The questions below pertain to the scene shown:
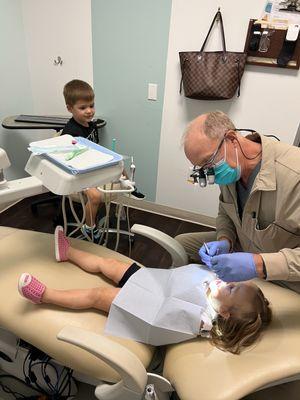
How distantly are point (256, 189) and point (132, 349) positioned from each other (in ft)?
2.38

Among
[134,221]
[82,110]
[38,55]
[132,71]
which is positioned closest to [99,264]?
[82,110]

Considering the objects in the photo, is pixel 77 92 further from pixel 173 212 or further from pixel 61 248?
pixel 173 212

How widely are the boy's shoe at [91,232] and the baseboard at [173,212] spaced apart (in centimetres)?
59

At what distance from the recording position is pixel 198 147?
1.13 m

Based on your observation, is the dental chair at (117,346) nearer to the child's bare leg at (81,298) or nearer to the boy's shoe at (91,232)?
the child's bare leg at (81,298)

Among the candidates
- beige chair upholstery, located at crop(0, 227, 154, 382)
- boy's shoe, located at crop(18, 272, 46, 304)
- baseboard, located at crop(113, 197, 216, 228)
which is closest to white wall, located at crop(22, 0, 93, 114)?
baseboard, located at crop(113, 197, 216, 228)

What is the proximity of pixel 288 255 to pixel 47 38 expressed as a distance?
243 cm

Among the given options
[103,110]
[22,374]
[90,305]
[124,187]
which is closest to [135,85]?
[103,110]

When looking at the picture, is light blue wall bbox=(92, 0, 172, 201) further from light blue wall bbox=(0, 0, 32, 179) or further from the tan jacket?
the tan jacket

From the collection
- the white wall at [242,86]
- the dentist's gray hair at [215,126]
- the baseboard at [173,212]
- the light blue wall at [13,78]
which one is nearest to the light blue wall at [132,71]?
the white wall at [242,86]

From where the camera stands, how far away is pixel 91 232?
74.5 inches

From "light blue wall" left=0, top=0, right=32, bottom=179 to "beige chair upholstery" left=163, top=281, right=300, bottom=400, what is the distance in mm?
2218

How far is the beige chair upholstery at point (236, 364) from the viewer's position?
2.77 ft

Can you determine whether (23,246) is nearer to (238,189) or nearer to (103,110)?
(238,189)
